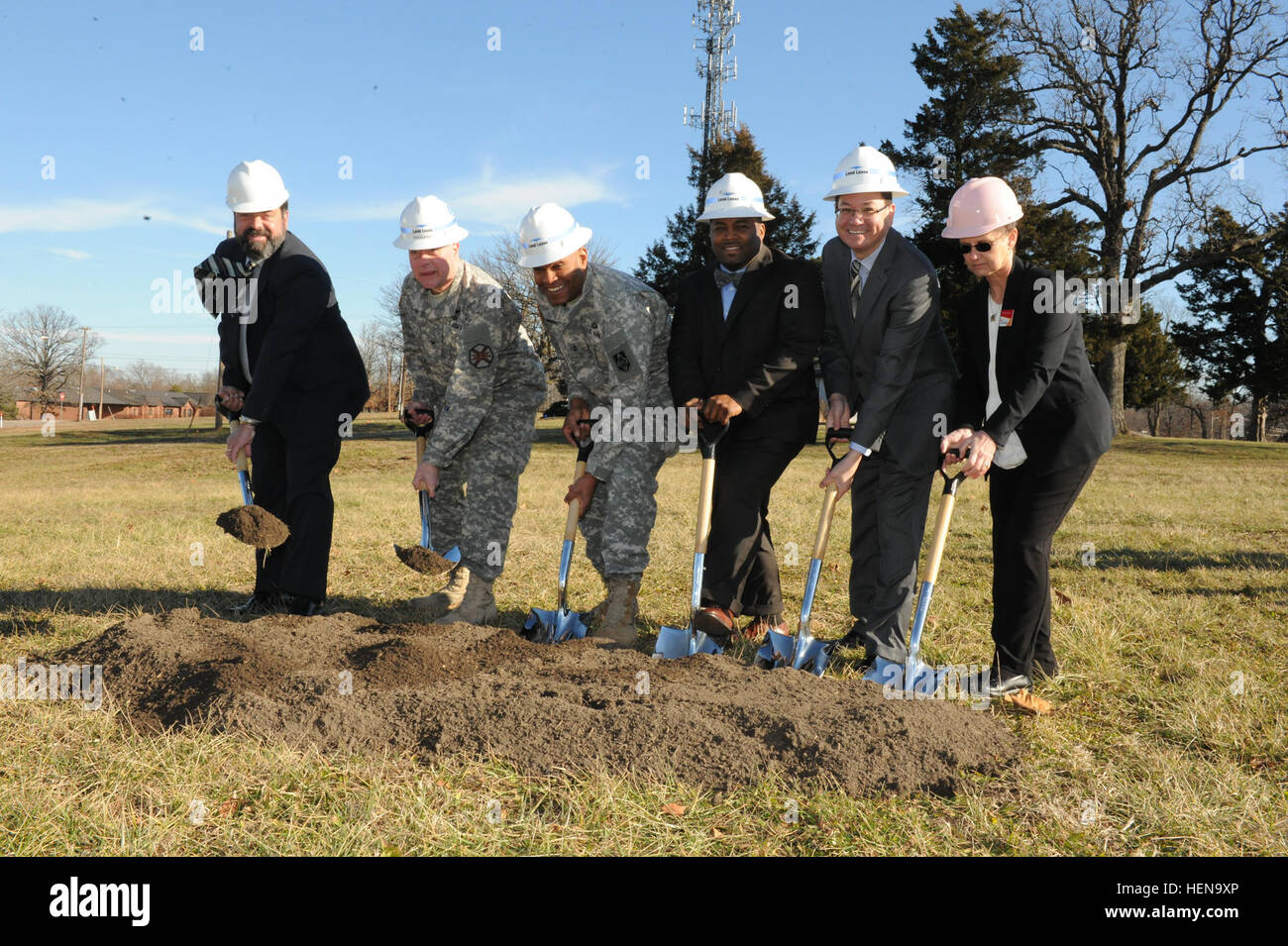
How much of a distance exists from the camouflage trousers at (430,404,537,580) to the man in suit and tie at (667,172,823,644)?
1.24 m

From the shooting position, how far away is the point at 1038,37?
27.1 m

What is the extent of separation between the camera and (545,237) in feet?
15.0

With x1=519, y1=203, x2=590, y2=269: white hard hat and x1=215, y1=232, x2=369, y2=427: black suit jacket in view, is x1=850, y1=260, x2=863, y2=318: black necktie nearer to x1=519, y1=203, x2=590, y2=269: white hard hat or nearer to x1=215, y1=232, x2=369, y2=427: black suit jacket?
x1=519, y1=203, x2=590, y2=269: white hard hat

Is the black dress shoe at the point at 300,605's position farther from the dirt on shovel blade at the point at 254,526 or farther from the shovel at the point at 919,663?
the shovel at the point at 919,663

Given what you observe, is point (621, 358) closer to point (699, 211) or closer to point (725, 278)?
point (725, 278)

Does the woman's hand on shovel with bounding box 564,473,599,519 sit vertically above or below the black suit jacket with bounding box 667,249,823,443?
below

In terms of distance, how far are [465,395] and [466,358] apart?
0.21 m

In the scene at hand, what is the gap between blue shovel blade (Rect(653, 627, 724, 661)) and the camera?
460 cm

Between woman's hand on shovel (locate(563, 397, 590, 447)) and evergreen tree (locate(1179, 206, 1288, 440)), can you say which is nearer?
woman's hand on shovel (locate(563, 397, 590, 447))

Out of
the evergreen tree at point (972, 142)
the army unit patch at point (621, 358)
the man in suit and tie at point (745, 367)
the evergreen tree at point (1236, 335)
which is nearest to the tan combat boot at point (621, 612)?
the man in suit and tie at point (745, 367)

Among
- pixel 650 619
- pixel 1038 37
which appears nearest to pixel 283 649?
pixel 650 619

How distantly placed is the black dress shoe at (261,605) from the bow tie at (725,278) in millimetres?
3124

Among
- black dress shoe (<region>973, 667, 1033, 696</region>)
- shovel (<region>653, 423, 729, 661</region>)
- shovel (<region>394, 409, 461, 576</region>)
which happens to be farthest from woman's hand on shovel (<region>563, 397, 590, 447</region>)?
black dress shoe (<region>973, 667, 1033, 696</region>)

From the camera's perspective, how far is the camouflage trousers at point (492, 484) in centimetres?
551
